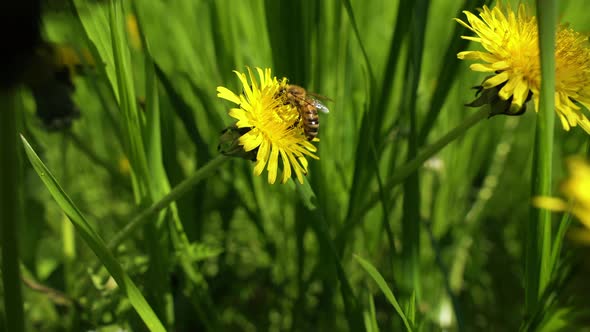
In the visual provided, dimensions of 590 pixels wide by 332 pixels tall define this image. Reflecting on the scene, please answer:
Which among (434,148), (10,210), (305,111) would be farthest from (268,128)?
(10,210)

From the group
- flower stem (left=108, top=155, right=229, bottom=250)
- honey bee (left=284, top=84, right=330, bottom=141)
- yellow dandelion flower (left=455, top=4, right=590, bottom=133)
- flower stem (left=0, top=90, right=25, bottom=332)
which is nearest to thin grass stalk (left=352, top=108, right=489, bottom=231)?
yellow dandelion flower (left=455, top=4, right=590, bottom=133)

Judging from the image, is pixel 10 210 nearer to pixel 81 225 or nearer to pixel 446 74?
pixel 81 225

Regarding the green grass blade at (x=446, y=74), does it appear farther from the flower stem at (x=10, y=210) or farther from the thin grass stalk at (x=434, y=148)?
the flower stem at (x=10, y=210)

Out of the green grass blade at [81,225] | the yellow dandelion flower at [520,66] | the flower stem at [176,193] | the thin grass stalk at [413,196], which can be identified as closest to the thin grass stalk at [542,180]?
the yellow dandelion flower at [520,66]

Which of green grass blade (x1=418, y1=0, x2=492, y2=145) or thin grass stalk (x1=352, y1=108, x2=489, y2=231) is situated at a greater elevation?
green grass blade (x1=418, y1=0, x2=492, y2=145)

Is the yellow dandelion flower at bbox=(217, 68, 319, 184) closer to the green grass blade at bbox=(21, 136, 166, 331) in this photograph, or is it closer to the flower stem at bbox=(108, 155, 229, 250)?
the flower stem at bbox=(108, 155, 229, 250)

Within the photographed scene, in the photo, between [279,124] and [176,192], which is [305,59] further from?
[176,192]
